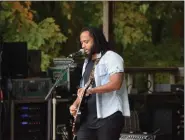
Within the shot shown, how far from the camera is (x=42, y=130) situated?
16.2 feet

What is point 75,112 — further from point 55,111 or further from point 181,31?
point 181,31

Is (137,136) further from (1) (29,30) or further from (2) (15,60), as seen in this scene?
(1) (29,30)

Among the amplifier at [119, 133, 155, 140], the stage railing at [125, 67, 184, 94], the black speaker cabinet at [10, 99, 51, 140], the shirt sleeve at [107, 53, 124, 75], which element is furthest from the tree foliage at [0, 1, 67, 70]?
the shirt sleeve at [107, 53, 124, 75]

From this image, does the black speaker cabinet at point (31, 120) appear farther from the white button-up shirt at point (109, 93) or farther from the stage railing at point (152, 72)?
the stage railing at point (152, 72)

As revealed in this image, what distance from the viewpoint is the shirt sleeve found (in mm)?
3141

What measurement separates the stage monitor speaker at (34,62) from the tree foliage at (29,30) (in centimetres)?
66

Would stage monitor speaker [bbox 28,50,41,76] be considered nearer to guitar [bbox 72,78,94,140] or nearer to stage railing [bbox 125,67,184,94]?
stage railing [bbox 125,67,184,94]

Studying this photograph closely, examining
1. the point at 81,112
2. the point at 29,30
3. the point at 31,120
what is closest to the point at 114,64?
the point at 81,112

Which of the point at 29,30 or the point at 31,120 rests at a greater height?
the point at 29,30

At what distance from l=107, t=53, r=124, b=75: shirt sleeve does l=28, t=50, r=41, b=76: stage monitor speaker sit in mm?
2098

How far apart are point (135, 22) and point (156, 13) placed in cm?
38

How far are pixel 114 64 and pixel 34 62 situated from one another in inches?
86.5

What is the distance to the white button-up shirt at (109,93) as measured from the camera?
3139 millimetres

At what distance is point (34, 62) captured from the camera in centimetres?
521
